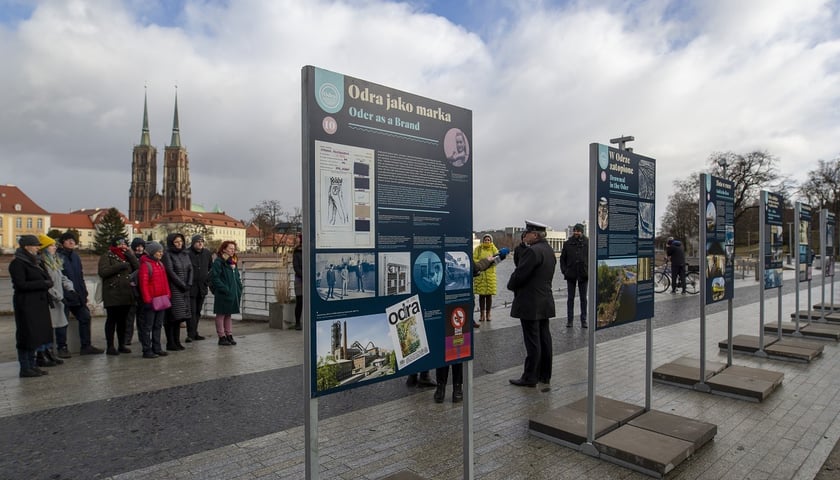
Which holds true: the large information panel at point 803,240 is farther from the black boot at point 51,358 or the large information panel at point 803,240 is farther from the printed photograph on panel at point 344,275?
the black boot at point 51,358

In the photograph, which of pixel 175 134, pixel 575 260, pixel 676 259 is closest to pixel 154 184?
pixel 175 134

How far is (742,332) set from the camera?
31.9 ft

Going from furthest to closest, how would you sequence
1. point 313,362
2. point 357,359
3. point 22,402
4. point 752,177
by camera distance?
point 752,177 → point 22,402 → point 357,359 → point 313,362

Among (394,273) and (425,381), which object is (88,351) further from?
(394,273)

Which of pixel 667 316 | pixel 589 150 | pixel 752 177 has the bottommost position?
pixel 667 316

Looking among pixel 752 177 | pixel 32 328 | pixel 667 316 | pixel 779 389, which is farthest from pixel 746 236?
pixel 32 328

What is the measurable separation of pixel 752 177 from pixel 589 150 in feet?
175

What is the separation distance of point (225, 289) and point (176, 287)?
78 centimetres

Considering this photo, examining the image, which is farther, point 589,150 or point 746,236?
point 746,236

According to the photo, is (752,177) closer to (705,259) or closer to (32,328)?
(705,259)

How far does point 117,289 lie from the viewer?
310 inches

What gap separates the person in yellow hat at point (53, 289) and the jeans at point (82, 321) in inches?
8.3

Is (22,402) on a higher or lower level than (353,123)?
lower

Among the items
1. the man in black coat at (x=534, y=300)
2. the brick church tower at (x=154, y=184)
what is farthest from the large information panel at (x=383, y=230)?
the brick church tower at (x=154, y=184)
